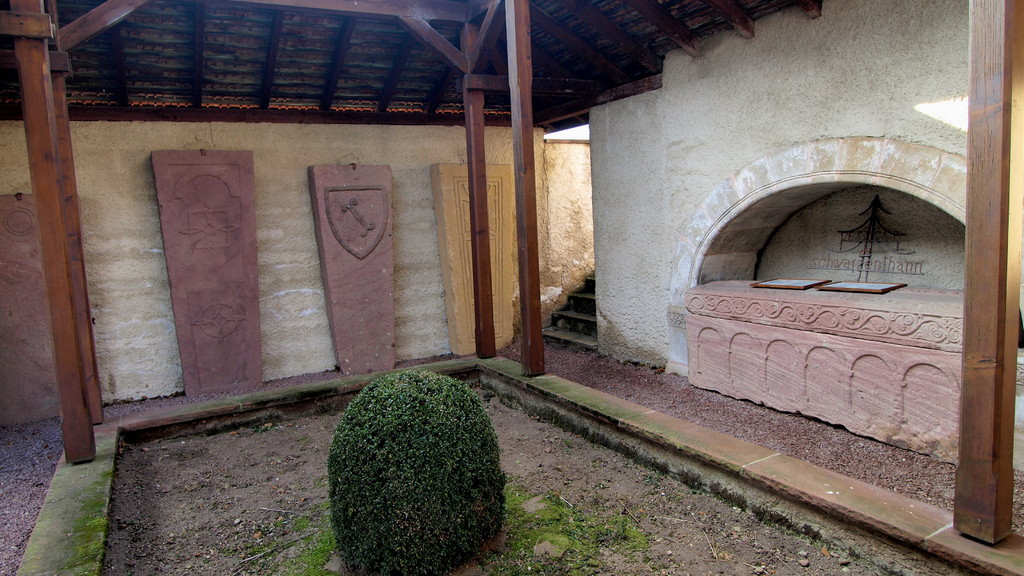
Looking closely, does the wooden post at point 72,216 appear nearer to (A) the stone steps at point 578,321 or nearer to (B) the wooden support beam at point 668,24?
(B) the wooden support beam at point 668,24

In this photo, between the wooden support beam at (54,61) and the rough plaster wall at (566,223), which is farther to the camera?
the rough plaster wall at (566,223)

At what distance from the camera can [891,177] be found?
12.1ft

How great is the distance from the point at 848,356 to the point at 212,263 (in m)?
5.01

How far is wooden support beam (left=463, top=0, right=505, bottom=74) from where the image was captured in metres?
4.79

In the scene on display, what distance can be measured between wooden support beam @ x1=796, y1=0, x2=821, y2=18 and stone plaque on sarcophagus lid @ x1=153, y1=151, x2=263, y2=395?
4632mm

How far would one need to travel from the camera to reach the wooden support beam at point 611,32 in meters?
4.96

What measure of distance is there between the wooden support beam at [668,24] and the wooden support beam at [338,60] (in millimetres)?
2245

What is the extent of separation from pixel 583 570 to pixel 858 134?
3.14 metres

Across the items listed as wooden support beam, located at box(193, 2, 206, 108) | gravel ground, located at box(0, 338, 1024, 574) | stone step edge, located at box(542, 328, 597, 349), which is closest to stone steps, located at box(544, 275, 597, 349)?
stone step edge, located at box(542, 328, 597, 349)

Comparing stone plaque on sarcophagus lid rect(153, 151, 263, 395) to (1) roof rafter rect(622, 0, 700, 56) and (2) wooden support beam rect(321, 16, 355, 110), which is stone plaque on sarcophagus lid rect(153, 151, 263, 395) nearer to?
(2) wooden support beam rect(321, 16, 355, 110)

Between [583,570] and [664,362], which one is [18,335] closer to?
[583,570]

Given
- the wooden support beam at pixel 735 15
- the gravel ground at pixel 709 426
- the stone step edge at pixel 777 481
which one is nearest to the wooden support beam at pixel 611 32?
the wooden support beam at pixel 735 15

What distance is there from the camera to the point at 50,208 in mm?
3324

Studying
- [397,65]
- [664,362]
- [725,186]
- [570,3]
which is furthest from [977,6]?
[397,65]
